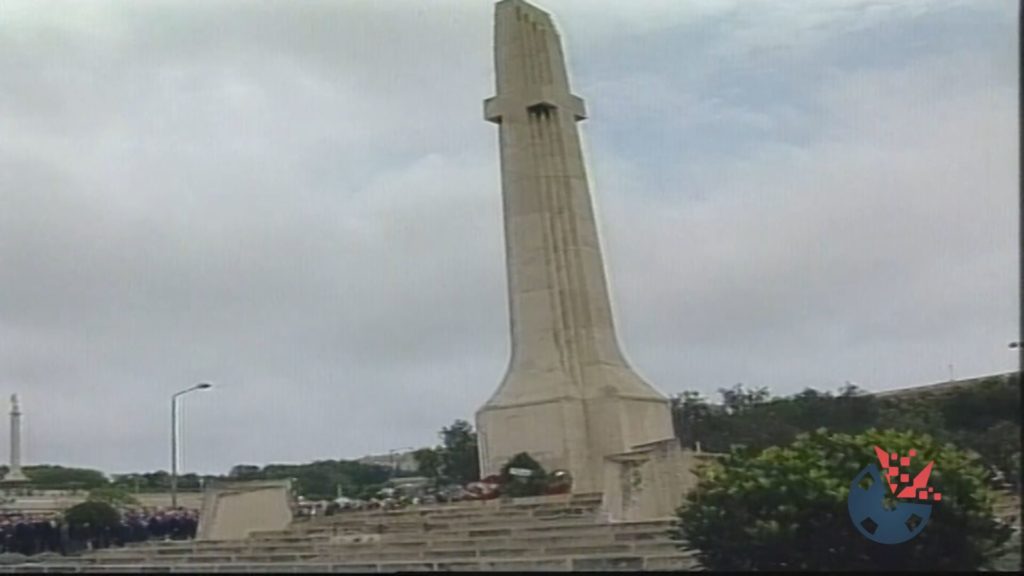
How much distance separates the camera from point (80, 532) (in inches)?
681

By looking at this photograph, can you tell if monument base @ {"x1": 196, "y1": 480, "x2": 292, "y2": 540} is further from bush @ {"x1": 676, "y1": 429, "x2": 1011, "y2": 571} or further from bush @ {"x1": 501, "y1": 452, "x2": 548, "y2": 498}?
bush @ {"x1": 676, "y1": 429, "x2": 1011, "y2": 571}

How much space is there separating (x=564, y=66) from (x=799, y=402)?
273 inches

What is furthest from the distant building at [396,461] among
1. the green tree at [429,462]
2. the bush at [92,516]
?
the bush at [92,516]

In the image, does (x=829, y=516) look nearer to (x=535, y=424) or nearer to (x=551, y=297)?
(x=535, y=424)

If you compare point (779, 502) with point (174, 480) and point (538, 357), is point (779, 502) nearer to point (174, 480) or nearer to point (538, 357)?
point (538, 357)

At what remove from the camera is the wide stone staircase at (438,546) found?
31.5ft

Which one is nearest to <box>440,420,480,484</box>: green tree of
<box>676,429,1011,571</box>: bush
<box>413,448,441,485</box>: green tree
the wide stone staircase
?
<box>413,448,441,485</box>: green tree

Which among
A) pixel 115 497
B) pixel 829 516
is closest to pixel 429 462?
pixel 115 497

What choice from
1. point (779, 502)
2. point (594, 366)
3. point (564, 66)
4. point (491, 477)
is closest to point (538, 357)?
point (594, 366)

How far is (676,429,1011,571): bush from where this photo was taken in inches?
273

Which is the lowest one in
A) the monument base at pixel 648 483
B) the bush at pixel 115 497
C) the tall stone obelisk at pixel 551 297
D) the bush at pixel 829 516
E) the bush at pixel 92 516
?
the bush at pixel 829 516

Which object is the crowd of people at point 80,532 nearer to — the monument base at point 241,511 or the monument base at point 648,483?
the monument base at point 241,511

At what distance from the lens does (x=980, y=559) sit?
23.0ft

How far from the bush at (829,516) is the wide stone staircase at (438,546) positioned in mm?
804
